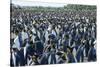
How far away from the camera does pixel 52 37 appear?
1590 millimetres

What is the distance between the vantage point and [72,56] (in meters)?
1.63

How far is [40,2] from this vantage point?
61.7 inches

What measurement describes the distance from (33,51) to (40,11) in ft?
0.96

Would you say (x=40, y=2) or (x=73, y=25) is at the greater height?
(x=40, y=2)

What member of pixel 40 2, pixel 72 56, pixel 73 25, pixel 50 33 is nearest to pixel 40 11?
pixel 40 2

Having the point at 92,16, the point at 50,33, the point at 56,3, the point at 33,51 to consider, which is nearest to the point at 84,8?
the point at 92,16

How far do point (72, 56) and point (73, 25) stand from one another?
9.3 inches

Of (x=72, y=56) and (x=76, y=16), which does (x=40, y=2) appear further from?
(x=72, y=56)

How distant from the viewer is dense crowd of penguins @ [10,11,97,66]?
150cm

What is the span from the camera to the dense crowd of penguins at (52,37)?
1.50 m

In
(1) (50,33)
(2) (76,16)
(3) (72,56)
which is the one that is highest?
(2) (76,16)
